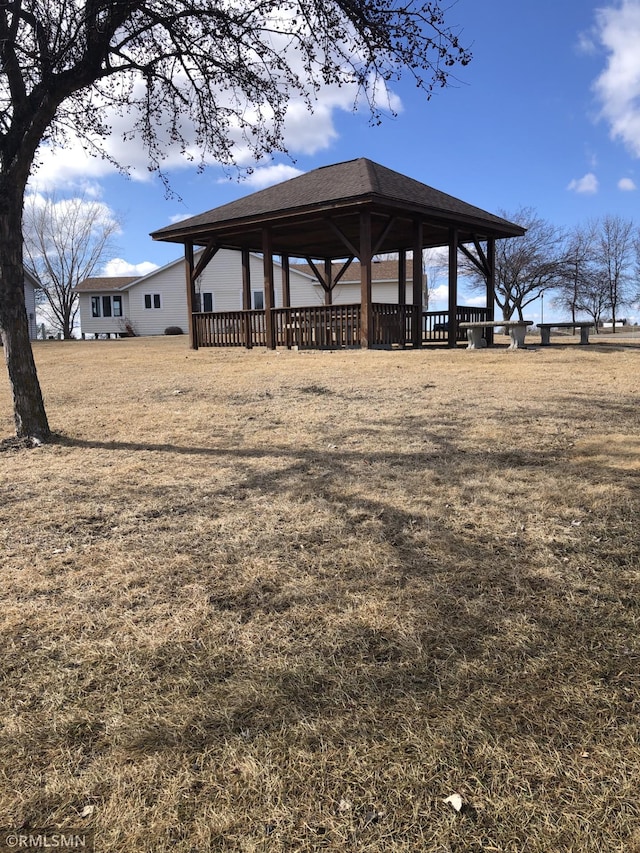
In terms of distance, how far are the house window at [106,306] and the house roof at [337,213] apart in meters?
21.1

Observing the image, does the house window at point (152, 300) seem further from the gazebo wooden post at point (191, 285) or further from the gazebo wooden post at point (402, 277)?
the gazebo wooden post at point (402, 277)

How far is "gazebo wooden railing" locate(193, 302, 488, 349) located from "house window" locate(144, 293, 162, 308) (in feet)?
67.3

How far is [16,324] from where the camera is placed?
17.9 feet

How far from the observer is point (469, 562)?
111 inches

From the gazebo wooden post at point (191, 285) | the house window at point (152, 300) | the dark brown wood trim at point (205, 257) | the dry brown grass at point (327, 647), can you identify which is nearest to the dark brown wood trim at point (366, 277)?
the dark brown wood trim at point (205, 257)

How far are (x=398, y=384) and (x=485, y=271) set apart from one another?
10660 mm

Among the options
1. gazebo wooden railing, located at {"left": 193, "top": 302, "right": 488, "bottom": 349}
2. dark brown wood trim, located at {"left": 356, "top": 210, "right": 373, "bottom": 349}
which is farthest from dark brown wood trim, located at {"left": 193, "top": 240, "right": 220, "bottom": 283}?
dark brown wood trim, located at {"left": 356, "top": 210, "right": 373, "bottom": 349}

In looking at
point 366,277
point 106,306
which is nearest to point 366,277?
point 366,277

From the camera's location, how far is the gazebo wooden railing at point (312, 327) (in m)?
13.4

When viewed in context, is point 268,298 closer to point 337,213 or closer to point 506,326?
point 337,213

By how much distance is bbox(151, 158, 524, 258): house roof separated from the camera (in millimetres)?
12805

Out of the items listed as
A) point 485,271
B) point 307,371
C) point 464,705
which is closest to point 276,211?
point 307,371

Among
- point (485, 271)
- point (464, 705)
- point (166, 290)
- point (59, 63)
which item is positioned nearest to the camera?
point (464, 705)

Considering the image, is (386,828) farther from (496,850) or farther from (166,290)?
(166,290)
